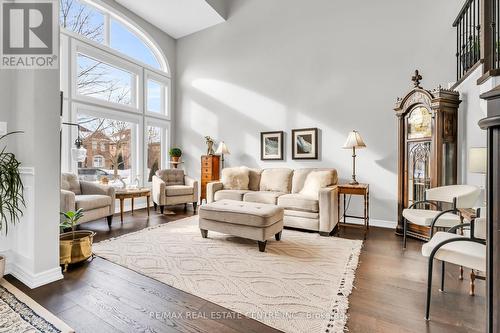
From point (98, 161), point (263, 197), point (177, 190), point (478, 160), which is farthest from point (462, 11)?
point (98, 161)

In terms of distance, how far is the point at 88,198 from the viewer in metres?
3.70

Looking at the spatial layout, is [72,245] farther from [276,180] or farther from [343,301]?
[276,180]

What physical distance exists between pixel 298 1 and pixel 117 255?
16.9ft

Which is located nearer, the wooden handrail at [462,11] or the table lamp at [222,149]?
the wooden handrail at [462,11]

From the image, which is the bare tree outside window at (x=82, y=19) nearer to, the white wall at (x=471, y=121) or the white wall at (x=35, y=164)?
the white wall at (x=35, y=164)

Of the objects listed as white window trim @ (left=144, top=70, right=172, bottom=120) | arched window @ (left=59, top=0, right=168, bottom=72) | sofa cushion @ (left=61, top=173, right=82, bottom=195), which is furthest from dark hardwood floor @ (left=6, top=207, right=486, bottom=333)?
white window trim @ (left=144, top=70, right=172, bottom=120)

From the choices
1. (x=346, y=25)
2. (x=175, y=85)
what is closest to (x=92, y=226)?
(x=175, y=85)

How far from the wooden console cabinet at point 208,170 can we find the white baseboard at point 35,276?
3468 mm

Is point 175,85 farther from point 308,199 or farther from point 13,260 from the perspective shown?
point 13,260

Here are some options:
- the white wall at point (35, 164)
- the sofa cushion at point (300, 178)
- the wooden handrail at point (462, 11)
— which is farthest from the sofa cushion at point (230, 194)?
the wooden handrail at point (462, 11)

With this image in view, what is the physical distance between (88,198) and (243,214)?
2.33 meters

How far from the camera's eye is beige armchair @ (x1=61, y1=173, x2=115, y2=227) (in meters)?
3.33

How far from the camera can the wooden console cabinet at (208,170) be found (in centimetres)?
555

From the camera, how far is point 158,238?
135 inches
